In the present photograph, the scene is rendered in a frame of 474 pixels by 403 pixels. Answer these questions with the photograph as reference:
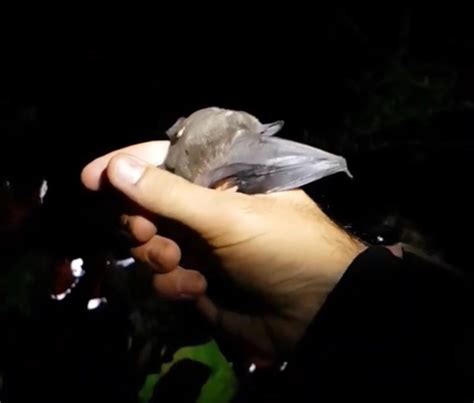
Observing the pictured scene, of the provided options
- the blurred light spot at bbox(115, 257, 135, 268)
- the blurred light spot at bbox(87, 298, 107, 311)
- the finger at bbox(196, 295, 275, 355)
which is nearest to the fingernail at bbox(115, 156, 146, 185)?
the finger at bbox(196, 295, 275, 355)

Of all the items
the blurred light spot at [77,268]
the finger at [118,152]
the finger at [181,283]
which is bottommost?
the blurred light spot at [77,268]

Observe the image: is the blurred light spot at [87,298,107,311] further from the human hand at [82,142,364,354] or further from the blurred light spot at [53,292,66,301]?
the human hand at [82,142,364,354]

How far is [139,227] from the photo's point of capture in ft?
5.01

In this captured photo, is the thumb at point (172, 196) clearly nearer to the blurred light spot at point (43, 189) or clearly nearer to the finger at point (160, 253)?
the finger at point (160, 253)

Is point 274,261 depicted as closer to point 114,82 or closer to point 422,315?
point 422,315

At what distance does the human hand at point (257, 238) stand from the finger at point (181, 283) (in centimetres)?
5

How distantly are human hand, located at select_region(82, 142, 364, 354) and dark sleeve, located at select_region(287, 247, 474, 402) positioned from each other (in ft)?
0.48

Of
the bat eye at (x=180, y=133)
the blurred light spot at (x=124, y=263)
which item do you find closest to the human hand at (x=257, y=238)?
the bat eye at (x=180, y=133)

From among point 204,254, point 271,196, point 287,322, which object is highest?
point 271,196

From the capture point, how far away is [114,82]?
293 cm

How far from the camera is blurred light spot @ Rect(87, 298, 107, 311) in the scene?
2.08m

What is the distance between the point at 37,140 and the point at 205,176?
4.58ft

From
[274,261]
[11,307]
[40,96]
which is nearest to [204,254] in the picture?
[274,261]

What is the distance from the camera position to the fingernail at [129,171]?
1428 mm
